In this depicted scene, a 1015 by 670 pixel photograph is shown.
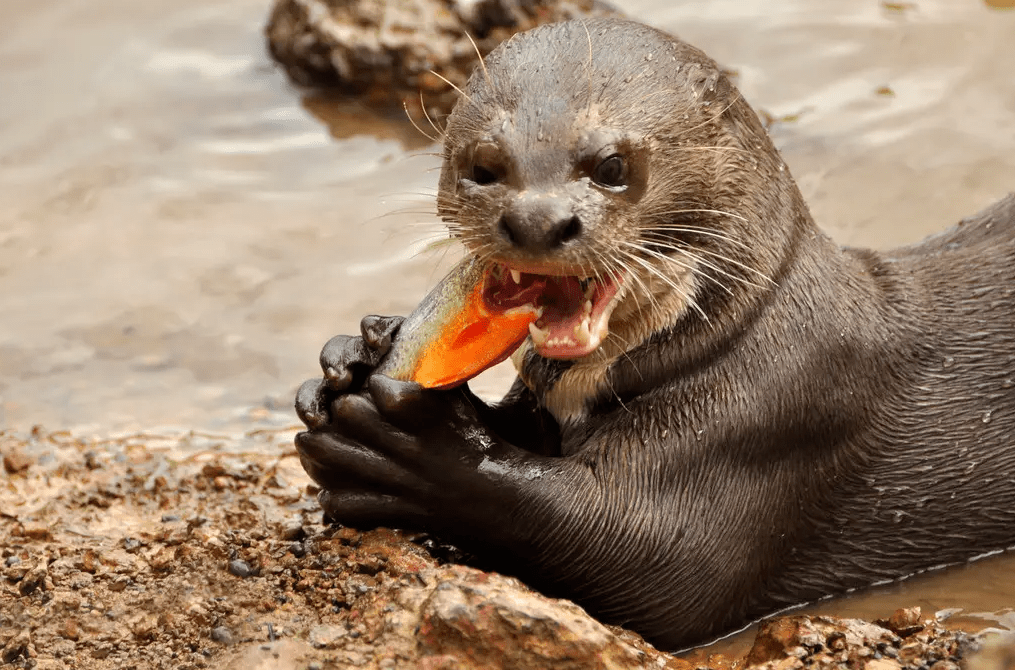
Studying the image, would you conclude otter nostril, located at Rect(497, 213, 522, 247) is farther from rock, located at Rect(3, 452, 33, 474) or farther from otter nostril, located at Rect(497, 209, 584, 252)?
rock, located at Rect(3, 452, 33, 474)

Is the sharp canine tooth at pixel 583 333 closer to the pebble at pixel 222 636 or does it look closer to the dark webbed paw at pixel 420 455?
the dark webbed paw at pixel 420 455

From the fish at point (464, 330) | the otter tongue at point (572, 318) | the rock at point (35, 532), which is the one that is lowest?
the rock at point (35, 532)

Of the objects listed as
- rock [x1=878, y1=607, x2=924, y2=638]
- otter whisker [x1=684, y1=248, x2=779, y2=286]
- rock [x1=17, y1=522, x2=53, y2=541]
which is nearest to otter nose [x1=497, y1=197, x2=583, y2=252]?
otter whisker [x1=684, y1=248, x2=779, y2=286]

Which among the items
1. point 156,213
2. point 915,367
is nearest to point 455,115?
point 915,367

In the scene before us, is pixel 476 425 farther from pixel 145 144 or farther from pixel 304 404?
pixel 145 144

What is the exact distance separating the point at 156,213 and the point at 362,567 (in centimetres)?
332

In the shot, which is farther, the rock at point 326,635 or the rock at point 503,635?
the rock at point 326,635

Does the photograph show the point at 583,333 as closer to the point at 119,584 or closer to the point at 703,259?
the point at 703,259

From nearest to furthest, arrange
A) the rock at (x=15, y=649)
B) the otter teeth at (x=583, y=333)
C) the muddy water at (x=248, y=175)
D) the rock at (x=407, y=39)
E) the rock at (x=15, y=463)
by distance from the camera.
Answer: the rock at (x=15, y=649) → the otter teeth at (x=583, y=333) → the rock at (x=15, y=463) → the muddy water at (x=248, y=175) → the rock at (x=407, y=39)

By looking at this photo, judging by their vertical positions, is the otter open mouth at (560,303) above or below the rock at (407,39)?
above

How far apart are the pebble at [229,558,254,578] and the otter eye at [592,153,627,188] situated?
4.33 feet

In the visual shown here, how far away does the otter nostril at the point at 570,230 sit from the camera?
136 inches

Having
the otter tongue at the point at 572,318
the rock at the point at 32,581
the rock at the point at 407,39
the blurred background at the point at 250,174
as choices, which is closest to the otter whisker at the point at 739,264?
the otter tongue at the point at 572,318

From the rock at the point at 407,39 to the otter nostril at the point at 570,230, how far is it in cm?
381
